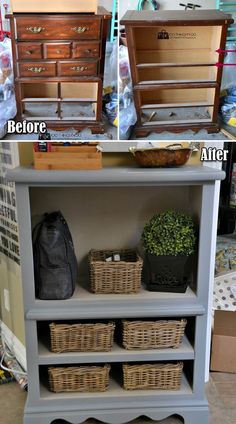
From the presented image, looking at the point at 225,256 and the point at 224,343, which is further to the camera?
the point at 225,256

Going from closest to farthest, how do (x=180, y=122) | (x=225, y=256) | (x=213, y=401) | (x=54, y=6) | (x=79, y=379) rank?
(x=54, y=6)
(x=180, y=122)
(x=79, y=379)
(x=213, y=401)
(x=225, y=256)

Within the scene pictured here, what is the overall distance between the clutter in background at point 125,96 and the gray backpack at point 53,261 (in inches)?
19.2

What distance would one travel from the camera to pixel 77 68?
1918 millimetres

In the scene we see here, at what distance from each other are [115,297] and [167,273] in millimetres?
248

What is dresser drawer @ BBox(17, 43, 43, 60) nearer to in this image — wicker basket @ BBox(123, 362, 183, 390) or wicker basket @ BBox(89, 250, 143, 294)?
wicker basket @ BBox(89, 250, 143, 294)

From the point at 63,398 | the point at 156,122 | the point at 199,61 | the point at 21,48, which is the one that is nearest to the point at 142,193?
the point at 156,122

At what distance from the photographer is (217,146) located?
2.16 m

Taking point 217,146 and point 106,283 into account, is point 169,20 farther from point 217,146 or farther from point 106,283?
point 106,283

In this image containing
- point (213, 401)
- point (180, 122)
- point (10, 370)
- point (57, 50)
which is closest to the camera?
point (57, 50)

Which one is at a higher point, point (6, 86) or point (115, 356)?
point (6, 86)

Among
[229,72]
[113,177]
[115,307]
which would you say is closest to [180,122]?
[229,72]

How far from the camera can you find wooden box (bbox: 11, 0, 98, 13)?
5.74 ft

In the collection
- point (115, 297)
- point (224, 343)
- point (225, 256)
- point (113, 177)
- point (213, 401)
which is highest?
point (113, 177)

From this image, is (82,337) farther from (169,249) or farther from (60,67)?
(60,67)
